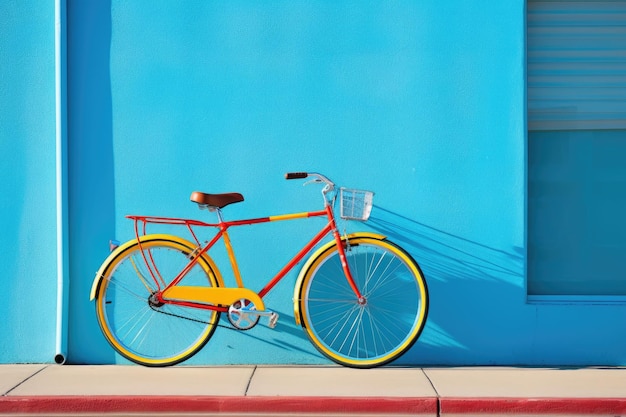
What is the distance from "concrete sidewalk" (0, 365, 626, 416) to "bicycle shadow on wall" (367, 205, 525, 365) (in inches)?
11.0

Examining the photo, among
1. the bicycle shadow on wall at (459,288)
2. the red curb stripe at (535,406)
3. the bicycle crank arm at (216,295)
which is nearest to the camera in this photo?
the red curb stripe at (535,406)

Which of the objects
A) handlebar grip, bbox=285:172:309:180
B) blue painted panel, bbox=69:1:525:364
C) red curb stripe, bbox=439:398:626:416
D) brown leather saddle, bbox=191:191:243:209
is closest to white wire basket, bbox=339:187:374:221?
handlebar grip, bbox=285:172:309:180


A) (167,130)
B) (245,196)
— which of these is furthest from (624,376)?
(167,130)

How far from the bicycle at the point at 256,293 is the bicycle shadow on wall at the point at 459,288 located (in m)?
0.17

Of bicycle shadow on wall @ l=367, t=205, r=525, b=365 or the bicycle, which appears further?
bicycle shadow on wall @ l=367, t=205, r=525, b=365

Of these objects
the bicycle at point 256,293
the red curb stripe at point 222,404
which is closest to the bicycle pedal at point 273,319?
the bicycle at point 256,293

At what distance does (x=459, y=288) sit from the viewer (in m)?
6.07

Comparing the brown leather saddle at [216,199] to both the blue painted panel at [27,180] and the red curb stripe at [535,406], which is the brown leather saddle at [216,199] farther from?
the red curb stripe at [535,406]

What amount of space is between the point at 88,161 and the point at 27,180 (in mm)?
473

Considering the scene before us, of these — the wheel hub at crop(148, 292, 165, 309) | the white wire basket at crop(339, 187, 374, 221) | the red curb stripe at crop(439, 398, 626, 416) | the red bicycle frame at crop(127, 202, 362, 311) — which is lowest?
the red curb stripe at crop(439, 398, 626, 416)

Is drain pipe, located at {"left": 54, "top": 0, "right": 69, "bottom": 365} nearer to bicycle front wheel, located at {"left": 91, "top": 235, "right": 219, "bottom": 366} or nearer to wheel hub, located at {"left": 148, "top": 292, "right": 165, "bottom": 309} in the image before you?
bicycle front wheel, located at {"left": 91, "top": 235, "right": 219, "bottom": 366}

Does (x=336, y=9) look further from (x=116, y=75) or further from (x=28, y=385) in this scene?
(x=28, y=385)

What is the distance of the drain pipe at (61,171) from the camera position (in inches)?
235

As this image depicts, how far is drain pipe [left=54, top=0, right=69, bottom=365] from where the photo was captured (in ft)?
19.6
